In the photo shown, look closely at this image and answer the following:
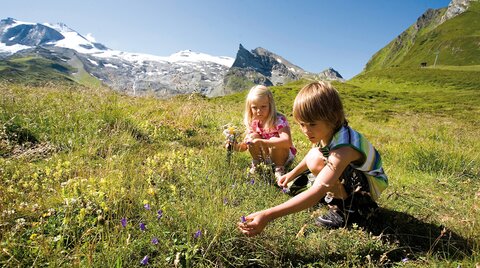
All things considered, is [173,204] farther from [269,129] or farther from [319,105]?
[269,129]

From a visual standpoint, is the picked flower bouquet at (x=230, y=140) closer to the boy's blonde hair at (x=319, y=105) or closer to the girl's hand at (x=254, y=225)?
the boy's blonde hair at (x=319, y=105)

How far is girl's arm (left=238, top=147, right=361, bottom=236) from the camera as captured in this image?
256cm

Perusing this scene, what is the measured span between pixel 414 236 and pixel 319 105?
72.8 inches

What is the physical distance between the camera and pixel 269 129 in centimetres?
521

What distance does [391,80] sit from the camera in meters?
68.1

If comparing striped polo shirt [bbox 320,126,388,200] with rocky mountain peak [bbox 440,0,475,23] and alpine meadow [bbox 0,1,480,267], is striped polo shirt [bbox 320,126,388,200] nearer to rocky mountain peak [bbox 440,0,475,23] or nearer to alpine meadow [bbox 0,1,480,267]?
alpine meadow [bbox 0,1,480,267]

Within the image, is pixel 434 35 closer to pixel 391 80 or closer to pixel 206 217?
pixel 391 80

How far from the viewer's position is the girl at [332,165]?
9.19ft

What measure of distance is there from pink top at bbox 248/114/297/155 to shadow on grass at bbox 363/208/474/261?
1929 millimetres

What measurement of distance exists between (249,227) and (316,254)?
78 centimetres

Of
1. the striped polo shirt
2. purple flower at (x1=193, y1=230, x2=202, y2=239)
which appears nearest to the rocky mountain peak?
the striped polo shirt

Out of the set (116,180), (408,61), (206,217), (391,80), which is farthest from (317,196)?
(408,61)

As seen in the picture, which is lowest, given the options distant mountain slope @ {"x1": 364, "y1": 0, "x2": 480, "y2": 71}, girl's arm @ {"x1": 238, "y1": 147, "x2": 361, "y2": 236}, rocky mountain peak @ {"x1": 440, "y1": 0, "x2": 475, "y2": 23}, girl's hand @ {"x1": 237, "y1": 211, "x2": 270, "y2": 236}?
girl's hand @ {"x1": 237, "y1": 211, "x2": 270, "y2": 236}

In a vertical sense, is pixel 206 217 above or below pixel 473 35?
below
